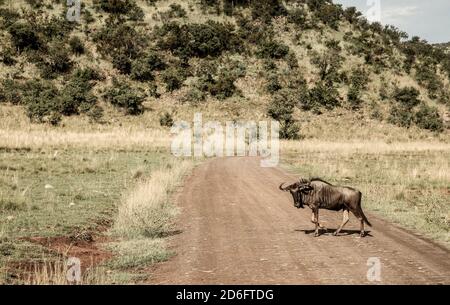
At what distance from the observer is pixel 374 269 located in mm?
7938

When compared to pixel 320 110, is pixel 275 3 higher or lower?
higher

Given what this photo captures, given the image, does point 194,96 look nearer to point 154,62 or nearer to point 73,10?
point 154,62

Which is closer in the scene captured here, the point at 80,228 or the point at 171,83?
the point at 80,228

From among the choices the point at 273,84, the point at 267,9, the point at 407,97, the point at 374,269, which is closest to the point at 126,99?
the point at 273,84

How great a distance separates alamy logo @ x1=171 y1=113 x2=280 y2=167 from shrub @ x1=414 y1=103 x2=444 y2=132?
1946cm

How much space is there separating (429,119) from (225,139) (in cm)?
2829

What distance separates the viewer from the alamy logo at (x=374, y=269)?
24.6ft

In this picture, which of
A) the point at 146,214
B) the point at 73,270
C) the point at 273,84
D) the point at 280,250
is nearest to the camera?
the point at 73,270

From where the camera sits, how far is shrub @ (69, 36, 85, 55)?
6431cm

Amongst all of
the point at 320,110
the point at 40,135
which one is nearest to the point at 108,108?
the point at 40,135

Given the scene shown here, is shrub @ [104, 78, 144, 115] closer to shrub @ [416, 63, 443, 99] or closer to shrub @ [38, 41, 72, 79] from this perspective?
shrub @ [38, 41, 72, 79]
